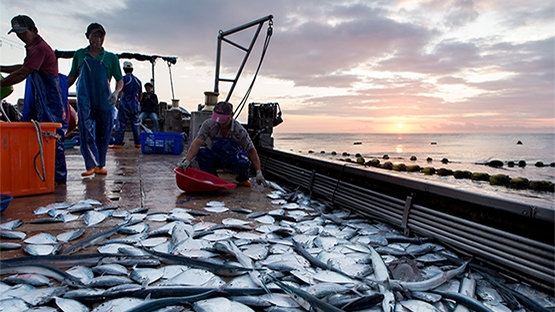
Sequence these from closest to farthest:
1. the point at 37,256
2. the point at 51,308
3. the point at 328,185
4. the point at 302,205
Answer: the point at 51,308 < the point at 37,256 < the point at 302,205 < the point at 328,185

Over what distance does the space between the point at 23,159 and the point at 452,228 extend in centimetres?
449

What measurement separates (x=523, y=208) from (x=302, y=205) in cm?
240

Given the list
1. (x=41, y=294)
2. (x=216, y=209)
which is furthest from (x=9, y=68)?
(x=41, y=294)

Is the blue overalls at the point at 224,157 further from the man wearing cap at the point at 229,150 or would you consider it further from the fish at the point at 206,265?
the fish at the point at 206,265

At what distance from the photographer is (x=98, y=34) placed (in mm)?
4359

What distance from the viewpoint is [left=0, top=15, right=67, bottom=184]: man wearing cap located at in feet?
12.2

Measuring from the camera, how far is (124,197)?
392 centimetres

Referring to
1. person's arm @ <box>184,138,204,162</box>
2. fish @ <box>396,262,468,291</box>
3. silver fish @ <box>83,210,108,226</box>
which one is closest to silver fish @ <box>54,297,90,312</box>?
silver fish @ <box>83,210,108,226</box>

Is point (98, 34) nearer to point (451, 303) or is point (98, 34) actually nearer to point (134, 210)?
point (134, 210)

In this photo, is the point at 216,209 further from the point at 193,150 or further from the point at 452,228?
the point at 452,228

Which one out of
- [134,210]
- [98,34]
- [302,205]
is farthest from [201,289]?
[98,34]

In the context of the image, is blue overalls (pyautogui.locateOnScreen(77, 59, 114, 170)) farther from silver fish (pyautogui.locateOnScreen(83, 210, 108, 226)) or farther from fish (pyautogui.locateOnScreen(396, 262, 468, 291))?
fish (pyautogui.locateOnScreen(396, 262, 468, 291))

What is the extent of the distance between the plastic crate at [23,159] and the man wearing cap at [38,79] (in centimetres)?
47

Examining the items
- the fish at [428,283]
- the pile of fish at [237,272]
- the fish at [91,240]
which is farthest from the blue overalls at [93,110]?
the fish at [428,283]
